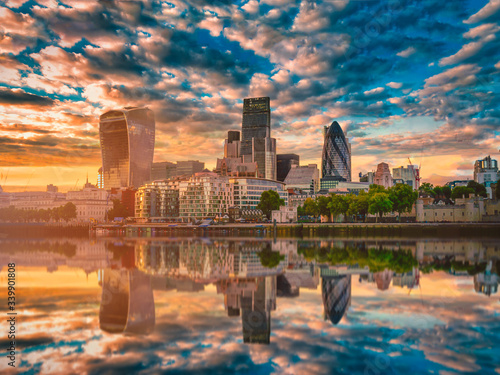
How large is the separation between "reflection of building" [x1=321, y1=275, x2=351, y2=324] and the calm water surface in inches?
2.7

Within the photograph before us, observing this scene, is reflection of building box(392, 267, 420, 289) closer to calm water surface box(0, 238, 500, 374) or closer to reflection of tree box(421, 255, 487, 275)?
calm water surface box(0, 238, 500, 374)

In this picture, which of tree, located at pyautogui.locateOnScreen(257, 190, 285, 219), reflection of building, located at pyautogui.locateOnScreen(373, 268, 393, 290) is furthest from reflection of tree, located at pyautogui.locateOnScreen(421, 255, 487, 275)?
tree, located at pyautogui.locateOnScreen(257, 190, 285, 219)

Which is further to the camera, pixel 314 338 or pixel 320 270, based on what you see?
pixel 320 270

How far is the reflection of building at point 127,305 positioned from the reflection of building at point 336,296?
9002mm

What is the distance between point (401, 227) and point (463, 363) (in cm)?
11507

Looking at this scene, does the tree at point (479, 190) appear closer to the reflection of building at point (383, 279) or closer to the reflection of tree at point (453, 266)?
the reflection of tree at point (453, 266)

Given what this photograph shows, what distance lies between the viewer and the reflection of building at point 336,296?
21.7 metres

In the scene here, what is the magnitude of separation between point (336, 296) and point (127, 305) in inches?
484

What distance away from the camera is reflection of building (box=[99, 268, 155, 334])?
19.7 m

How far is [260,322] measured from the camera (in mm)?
20125

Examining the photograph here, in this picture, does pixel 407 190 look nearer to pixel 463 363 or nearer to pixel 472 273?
pixel 472 273

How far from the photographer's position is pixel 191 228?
160 metres

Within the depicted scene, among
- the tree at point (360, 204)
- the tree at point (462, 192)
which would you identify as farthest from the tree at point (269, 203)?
the tree at point (462, 192)

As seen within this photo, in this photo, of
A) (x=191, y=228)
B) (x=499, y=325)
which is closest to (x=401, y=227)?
(x=191, y=228)
